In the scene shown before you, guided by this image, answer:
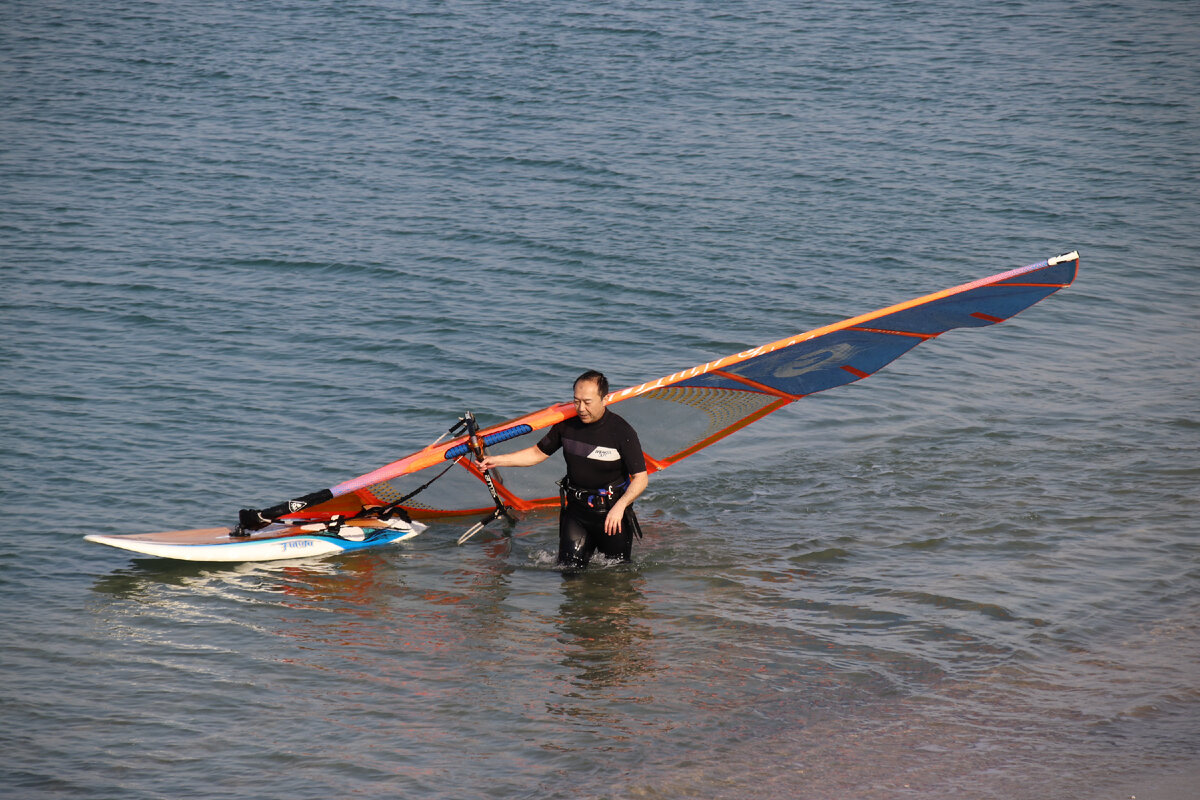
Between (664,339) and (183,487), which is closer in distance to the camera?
(183,487)

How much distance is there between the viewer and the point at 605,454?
8.23 meters

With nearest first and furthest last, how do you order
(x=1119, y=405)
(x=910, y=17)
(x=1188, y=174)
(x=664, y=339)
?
1. (x=1119, y=405)
2. (x=664, y=339)
3. (x=1188, y=174)
4. (x=910, y=17)

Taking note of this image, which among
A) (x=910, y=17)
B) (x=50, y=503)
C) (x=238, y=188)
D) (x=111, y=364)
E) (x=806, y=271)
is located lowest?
(x=50, y=503)

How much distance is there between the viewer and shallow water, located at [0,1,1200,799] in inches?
263

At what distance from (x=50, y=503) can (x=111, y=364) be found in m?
3.72

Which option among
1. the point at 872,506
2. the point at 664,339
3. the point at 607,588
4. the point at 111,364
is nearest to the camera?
the point at 607,588

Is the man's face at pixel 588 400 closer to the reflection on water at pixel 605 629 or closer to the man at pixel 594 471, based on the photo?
the man at pixel 594 471

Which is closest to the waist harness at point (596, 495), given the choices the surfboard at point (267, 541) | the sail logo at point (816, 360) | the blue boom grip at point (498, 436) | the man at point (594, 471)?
the man at point (594, 471)

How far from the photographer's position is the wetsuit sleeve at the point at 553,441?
8391mm

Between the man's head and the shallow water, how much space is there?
1465mm

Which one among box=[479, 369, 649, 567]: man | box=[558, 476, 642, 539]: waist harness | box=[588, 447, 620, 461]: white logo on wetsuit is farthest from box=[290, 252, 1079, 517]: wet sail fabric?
box=[588, 447, 620, 461]: white logo on wetsuit

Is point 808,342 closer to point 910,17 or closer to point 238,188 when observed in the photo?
point 238,188

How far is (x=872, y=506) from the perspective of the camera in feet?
33.2

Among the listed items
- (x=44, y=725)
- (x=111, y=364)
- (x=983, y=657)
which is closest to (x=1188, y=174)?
(x=983, y=657)
